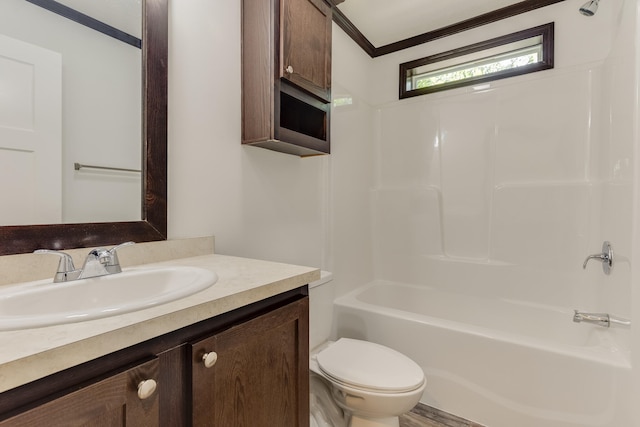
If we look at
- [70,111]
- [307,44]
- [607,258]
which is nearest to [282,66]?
[307,44]

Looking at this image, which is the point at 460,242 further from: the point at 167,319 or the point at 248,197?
the point at 167,319

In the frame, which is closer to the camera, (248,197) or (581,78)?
(248,197)

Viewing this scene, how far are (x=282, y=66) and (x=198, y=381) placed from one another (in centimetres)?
118

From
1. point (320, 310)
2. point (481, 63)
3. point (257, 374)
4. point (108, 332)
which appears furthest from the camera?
point (481, 63)

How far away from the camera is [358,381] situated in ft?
4.25

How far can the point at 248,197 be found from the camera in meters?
1.47

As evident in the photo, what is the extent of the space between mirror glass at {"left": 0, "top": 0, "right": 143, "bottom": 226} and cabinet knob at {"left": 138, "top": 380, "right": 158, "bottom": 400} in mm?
644

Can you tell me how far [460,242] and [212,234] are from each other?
186 centimetres

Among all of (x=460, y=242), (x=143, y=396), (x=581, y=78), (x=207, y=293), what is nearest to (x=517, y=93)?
(x=581, y=78)

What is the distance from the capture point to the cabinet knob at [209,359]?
62 centimetres

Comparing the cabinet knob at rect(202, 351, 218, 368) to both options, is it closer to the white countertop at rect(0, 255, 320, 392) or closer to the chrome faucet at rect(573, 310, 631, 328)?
the white countertop at rect(0, 255, 320, 392)

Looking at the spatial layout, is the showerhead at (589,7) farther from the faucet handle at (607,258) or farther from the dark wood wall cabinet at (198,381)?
the dark wood wall cabinet at (198,381)

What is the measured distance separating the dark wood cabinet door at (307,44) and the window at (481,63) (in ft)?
4.05

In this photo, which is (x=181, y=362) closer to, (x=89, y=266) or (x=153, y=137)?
(x=89, y=266)
